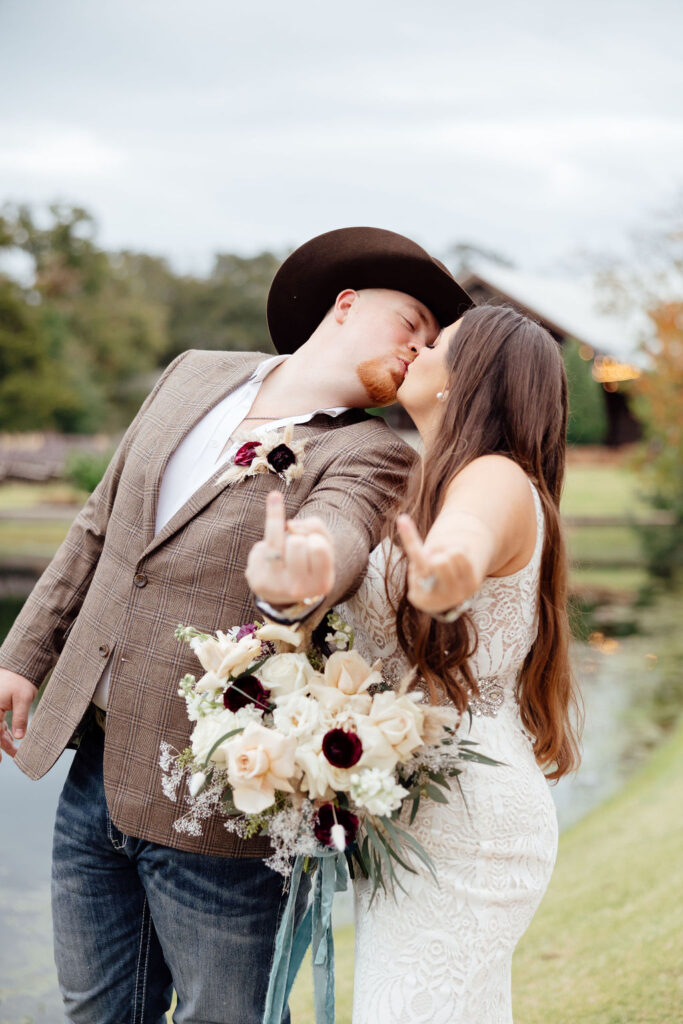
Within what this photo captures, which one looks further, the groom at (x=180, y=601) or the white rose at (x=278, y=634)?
the groom at (x=180, y=601)

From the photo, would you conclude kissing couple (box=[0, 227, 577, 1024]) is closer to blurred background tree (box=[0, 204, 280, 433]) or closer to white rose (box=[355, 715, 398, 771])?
white rose (box=[355, 715, 398, 771])

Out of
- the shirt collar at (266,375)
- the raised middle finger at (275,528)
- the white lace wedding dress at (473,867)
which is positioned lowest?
the white lace wedding dress at (473,867)

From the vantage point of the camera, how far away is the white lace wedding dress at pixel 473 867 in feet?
6.09

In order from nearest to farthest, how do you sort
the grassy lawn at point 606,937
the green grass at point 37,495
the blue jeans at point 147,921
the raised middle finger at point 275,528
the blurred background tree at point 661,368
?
the raised middle finger at point 275,528 < the blue jeans at point 147,921 < the grassy lawn at point 606,937 < the blurred background tree at point 661,368 < the green grass at point 37,495

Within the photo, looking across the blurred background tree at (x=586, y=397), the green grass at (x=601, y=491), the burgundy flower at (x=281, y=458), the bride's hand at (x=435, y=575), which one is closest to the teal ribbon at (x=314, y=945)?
the bride's hand at (x=435, y=575)

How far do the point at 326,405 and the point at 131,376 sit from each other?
31353 mm

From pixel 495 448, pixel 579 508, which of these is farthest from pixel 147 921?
pixel 579 508

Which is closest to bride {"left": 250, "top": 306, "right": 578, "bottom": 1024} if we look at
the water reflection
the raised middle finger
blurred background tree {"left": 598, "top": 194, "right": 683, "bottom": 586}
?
the raised middle finger

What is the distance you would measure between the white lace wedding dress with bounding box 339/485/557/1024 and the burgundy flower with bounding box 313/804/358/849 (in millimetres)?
221

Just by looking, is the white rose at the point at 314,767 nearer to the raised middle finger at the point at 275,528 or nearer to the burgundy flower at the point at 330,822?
the burgundy flower at the point at 330,822

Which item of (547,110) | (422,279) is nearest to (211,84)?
(547,110)

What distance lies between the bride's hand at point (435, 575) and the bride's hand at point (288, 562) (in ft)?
0.42

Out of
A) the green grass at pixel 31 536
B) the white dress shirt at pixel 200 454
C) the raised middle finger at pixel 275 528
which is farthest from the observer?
the green grass at pixel 31 536

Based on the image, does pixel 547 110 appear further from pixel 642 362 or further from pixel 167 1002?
pixel 167 1002
